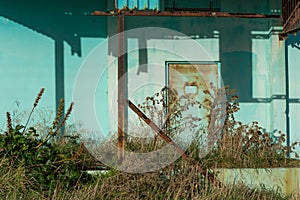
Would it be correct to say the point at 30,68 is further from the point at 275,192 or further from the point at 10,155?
the point at 275,192

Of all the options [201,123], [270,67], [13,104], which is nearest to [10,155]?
[13,104]

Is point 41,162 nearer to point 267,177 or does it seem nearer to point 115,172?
point 115,172

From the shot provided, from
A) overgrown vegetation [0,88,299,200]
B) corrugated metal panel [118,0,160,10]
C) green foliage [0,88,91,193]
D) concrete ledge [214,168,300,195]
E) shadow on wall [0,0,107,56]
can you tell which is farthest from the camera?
corrugated metal panel [118,0,160,10]

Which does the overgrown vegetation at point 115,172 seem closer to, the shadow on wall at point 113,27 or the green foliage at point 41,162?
the green foliage at point 41,162

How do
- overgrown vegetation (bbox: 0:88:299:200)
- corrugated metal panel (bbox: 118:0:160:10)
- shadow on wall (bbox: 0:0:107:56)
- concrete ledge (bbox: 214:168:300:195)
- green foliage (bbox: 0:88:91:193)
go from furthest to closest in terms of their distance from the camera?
corrugated metal panel (bbox: 118:0:160:10)
shadow on wall (bbox: 0:0:107:56)
concrete ledge (bbox: 214:168:300:195)
green foliage (bbox: 0:88:91:193)
overgrown vegetation (bbox: 0:88:299:200)

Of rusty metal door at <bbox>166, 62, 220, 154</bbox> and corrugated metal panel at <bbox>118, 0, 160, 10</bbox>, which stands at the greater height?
corrugated metal panel at <bbox>118, 0, 160, 10</bbox>

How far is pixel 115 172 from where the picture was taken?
6.54 metres

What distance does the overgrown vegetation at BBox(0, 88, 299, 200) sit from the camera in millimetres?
5930

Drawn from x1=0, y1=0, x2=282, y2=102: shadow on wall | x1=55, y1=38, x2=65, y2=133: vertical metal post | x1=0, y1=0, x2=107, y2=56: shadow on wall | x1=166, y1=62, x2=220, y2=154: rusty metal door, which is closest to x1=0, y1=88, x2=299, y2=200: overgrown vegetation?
x1=166, y1=62, x2=220, y2=154: rusty metal door

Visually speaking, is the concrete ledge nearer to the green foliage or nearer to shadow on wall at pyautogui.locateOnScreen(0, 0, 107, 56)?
the green foliage

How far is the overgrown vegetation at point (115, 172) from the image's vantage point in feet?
19.5

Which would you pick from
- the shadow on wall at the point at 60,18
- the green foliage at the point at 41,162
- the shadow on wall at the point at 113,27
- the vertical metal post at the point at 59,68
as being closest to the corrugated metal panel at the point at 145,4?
the shadow on wall at the point at 113,27

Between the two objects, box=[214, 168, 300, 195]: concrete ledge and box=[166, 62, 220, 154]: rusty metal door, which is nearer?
box=[214, 168, 300, 195]: concrete ledge

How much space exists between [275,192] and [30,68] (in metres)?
4.80
